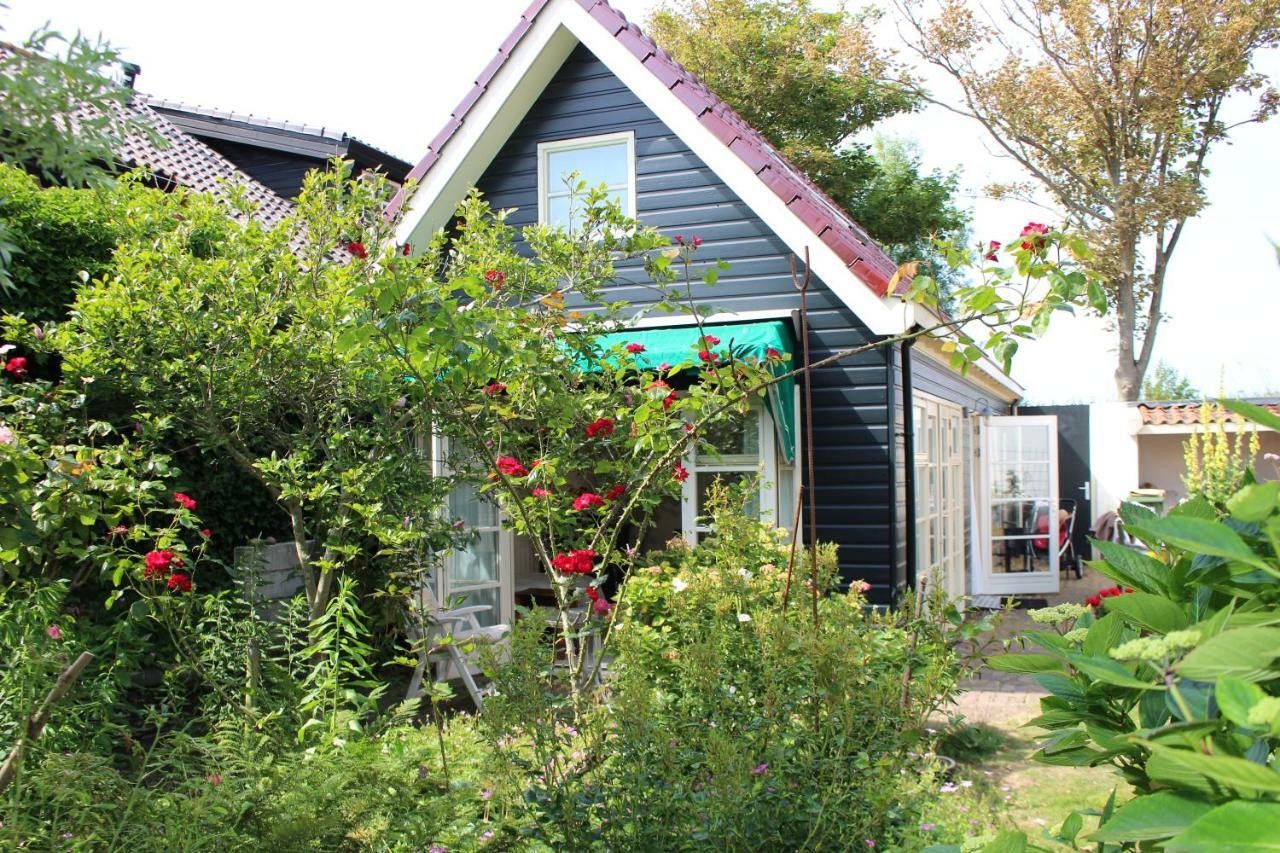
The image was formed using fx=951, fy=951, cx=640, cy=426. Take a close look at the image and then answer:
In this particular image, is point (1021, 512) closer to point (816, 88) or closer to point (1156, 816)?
point (816, 88)

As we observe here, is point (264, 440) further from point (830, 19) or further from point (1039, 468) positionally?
point (830, 19)

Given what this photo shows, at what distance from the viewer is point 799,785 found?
2693 mm

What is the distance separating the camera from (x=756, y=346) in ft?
22.5

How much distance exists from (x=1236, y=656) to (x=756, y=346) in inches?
250

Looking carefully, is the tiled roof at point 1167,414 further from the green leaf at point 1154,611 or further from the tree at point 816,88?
the green leaf at point 1154,611

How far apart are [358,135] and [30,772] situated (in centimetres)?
1106

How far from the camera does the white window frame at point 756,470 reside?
24.0 feet

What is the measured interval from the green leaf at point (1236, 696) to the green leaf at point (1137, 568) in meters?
0.30

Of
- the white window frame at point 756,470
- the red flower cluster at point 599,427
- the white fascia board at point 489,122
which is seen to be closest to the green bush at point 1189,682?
the red flower cluster at point 599,427

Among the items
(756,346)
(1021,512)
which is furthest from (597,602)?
(1021,512)

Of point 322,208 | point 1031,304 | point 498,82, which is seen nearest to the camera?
point 1031,304

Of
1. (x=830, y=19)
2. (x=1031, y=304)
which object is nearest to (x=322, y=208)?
(x=1031, y=304)

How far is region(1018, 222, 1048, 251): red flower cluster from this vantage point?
310cm

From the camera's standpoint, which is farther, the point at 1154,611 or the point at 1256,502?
the point at 1154,611
